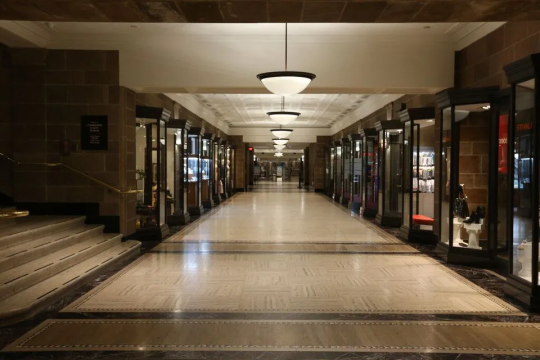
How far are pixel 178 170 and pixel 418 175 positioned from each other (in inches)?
210

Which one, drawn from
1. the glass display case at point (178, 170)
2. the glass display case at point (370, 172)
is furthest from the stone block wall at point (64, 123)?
the glass display case at point (370, 172)

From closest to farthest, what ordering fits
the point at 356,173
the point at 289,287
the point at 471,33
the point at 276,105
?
the point at 289,287, the point at 471,33, the point at 356,173, the point at 276,105

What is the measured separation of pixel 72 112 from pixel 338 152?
1277cm

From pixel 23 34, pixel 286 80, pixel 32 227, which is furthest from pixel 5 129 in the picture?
pixel 286 80

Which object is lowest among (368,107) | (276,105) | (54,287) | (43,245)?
(54,287)

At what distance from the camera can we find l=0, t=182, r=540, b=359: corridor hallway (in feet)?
11.5

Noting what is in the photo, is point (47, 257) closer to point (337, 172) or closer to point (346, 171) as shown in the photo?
point (346, 171)

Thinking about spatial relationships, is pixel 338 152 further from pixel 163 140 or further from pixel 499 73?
pixel 499 73

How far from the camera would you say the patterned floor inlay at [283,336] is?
3.51m

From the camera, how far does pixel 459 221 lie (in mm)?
6699

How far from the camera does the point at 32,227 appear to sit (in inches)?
251

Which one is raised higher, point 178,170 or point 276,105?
point 276,105

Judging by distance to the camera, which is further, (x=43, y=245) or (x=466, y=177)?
(x=466, y=177)

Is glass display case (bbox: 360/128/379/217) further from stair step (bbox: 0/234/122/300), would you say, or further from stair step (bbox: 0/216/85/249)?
stair step (bbox: 0/216/85/249)
